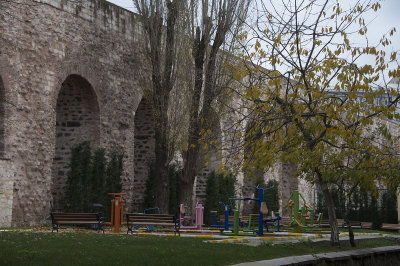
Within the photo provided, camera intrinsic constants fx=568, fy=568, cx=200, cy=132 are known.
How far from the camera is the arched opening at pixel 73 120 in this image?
16384 millimetres

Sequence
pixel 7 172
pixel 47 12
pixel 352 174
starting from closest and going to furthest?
pixel 352 174
pixel 7 172
pixel 47 12

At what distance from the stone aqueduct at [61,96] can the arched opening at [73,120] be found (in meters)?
A: 0.03

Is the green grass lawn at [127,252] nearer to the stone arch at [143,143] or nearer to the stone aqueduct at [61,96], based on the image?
the stone aqueduct at [61,96]

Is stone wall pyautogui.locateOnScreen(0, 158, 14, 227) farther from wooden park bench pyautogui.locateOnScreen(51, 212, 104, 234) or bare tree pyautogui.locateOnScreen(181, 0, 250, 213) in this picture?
bare tree pyautogui.locateOnScreen(181, 0, 250, 213)

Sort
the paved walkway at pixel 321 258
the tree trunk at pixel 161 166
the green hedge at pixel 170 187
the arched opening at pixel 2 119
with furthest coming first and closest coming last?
the green hedge at pixel 170 187 → the tree trunk at pixel 161 166 → the arched opening at pixel 2 119 → the paved walkway at pixel 321 258

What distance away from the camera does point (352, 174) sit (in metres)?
9.54

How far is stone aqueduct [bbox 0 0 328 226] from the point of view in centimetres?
1385

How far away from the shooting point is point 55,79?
600 inches

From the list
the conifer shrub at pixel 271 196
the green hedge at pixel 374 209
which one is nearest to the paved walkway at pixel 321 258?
the conifer shrub at pixel 271 196

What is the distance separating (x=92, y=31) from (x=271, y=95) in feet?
26.5

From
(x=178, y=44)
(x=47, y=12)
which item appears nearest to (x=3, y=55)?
(x=47, y=12)

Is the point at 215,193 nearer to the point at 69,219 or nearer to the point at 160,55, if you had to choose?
the point at 160,55

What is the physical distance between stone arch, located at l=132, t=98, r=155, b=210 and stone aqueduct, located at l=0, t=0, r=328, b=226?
3 centimetres

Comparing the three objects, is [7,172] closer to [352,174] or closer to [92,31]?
[92,31]
